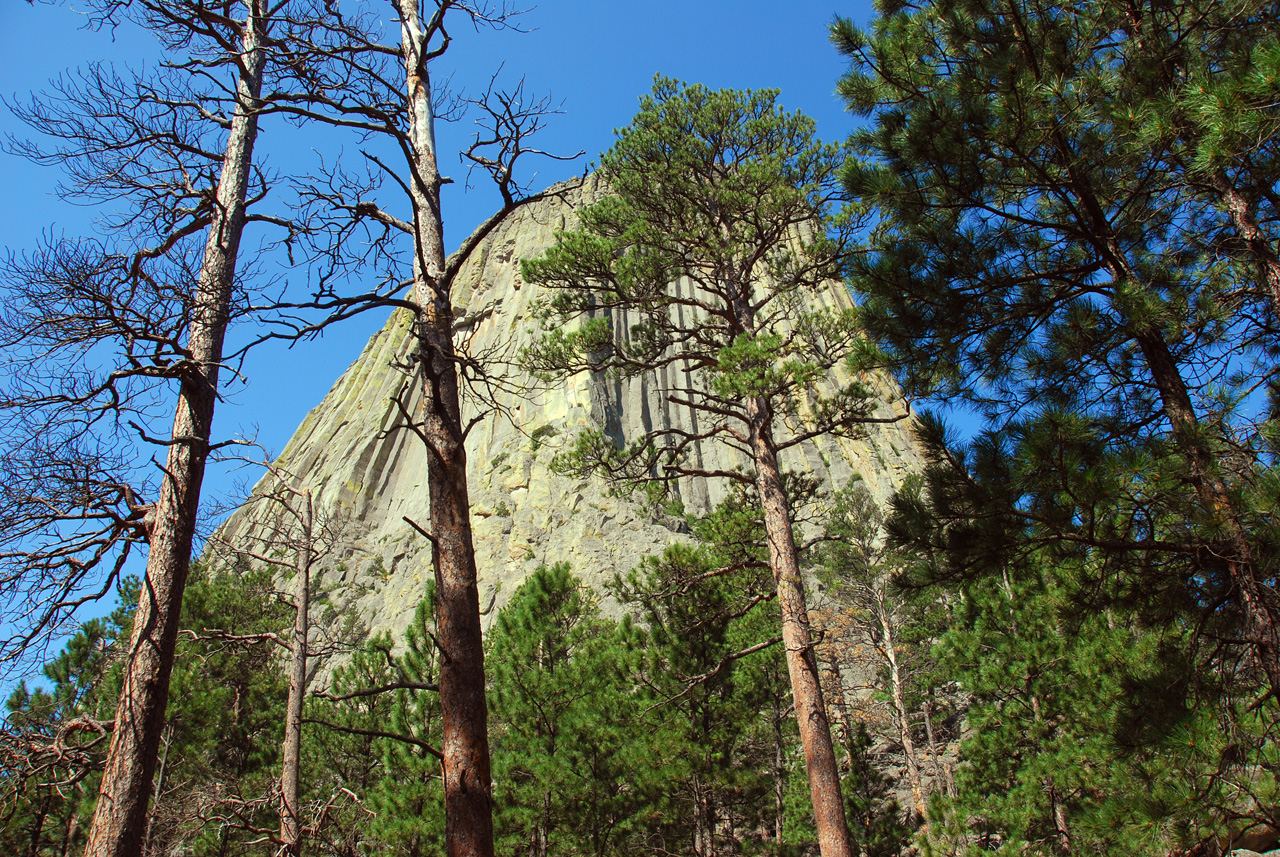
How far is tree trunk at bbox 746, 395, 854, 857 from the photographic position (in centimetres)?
664

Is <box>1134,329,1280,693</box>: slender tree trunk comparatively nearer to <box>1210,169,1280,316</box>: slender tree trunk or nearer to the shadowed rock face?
<box>1210,169,1280,316</box>: slender tree trunk

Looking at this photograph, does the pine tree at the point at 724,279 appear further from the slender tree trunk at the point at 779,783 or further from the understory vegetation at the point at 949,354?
the slender tree trunk at the point at 779,783

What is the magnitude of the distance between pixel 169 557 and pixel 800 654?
5549mm

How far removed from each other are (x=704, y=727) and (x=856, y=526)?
10.1 metres

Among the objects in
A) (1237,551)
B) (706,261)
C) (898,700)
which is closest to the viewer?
(1237,551)

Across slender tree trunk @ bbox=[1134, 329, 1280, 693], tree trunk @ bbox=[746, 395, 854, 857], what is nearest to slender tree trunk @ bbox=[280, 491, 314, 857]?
tree trunk @ bbox=[746, 395, 854, 857]

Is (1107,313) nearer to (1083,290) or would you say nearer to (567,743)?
(1083,290)

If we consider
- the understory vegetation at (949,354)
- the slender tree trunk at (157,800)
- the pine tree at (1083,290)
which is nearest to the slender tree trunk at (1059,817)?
the understory vegetation at (949,354)

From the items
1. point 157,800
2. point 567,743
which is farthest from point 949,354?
point 157,800

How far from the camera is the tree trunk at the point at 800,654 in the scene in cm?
664

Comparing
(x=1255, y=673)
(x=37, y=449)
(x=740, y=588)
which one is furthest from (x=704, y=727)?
(x=37, y=449)

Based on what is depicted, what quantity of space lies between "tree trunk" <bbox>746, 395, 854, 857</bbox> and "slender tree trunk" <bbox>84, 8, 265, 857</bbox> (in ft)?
17.0

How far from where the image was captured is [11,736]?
4.37 metres

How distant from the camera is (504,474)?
35219 mm
